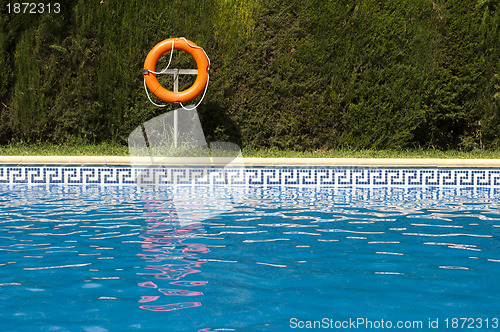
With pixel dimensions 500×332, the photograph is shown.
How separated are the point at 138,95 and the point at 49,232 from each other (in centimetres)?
531

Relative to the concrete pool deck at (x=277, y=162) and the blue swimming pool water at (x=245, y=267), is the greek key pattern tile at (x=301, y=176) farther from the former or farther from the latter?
the blue swimming pool water at (x=245, y=267)

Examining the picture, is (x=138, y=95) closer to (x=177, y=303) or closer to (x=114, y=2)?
(x=114, y=2)

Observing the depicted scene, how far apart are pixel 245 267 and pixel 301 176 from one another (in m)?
4.06

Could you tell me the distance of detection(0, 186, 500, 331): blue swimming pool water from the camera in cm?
205

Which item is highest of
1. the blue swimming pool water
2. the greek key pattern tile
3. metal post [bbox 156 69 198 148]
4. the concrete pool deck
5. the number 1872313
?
the number 1872313

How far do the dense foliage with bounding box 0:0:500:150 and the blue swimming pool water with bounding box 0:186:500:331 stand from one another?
3.99 m

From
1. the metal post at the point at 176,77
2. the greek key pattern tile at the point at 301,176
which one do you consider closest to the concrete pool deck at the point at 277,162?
the greek key pattern tile at the point at 301,176

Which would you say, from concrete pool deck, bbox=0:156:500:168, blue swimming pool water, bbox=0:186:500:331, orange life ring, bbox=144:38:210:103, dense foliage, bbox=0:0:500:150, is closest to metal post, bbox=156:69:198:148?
orange life ring, bbox=144:38:210:103

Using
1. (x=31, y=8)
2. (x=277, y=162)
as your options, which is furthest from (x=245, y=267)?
(x=31, y=8)

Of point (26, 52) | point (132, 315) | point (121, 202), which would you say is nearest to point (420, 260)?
point (132, 315)

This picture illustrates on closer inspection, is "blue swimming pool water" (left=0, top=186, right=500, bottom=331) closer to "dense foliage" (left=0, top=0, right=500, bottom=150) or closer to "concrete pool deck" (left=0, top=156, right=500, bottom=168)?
"concrete pool deck" (left=0, top=156, right=500, bottom=168)

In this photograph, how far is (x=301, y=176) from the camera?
6719 mm

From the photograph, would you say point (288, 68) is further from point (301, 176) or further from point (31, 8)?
point (31, 8)

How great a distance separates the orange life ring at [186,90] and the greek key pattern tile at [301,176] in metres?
1.40
